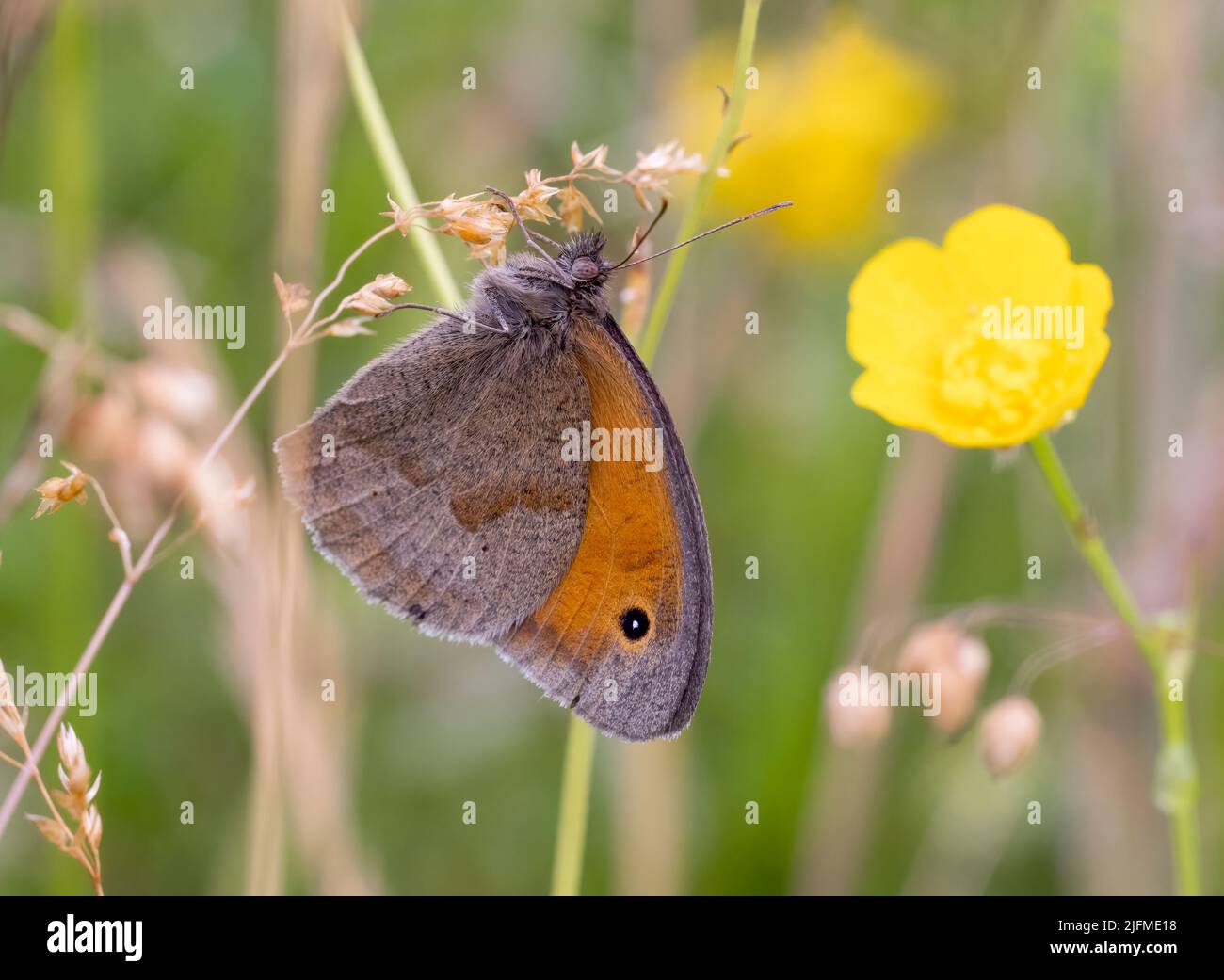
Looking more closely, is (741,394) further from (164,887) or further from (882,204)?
(164,887)

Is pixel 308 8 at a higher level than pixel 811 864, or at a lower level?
higher

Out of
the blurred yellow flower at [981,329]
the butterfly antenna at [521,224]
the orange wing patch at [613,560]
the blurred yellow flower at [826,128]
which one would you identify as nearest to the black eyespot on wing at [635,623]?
the orange wing patch at [613,560]

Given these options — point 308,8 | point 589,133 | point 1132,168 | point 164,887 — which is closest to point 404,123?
point 589,133

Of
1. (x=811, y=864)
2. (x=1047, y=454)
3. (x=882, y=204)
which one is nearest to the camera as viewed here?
(x=1047, y=454)

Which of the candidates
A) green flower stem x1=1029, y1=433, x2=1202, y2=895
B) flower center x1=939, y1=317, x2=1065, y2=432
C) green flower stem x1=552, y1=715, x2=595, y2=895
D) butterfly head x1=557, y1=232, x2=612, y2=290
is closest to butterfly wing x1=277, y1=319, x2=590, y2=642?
butterfly head x1=557, y1=232, x2=612, y2=290

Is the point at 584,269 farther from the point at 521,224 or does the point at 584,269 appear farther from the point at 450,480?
the point at 450,480

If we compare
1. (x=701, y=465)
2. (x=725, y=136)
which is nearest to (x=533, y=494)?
(x=725, y=136)

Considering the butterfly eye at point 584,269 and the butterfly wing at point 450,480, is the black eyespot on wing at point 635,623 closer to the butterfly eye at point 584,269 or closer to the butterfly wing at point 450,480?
the butterfly wing at point 450,480
